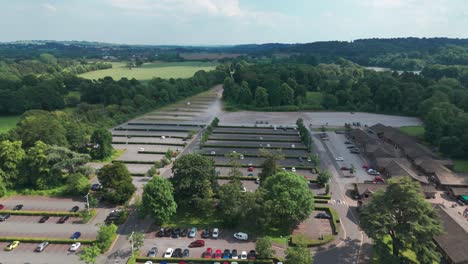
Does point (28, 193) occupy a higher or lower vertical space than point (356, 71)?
lower

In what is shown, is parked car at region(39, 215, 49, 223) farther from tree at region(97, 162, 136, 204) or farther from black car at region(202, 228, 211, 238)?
black car at region(202, 228, 211, 238)

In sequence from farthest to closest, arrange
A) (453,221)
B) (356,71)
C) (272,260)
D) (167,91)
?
(356,71) → (167,91) → (453,221) → (272,260)

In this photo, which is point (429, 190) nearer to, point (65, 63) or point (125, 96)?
point (125, 96)

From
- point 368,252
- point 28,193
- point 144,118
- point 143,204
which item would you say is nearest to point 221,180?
point 143,204

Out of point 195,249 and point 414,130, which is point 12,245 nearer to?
point 195,249

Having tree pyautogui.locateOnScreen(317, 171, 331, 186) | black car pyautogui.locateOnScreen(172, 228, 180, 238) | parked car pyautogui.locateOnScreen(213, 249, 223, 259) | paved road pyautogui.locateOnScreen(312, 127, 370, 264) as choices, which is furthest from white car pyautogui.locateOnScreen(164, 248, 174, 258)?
tree pyautogui.locateOnScreen(317, 171, 331, 186)

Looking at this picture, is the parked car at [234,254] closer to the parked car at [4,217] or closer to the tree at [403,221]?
the tree at [403,221]

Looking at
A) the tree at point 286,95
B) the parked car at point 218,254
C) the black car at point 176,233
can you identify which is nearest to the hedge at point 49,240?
the black car at point 176,233

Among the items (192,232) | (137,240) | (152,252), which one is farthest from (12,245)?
(192,232)
